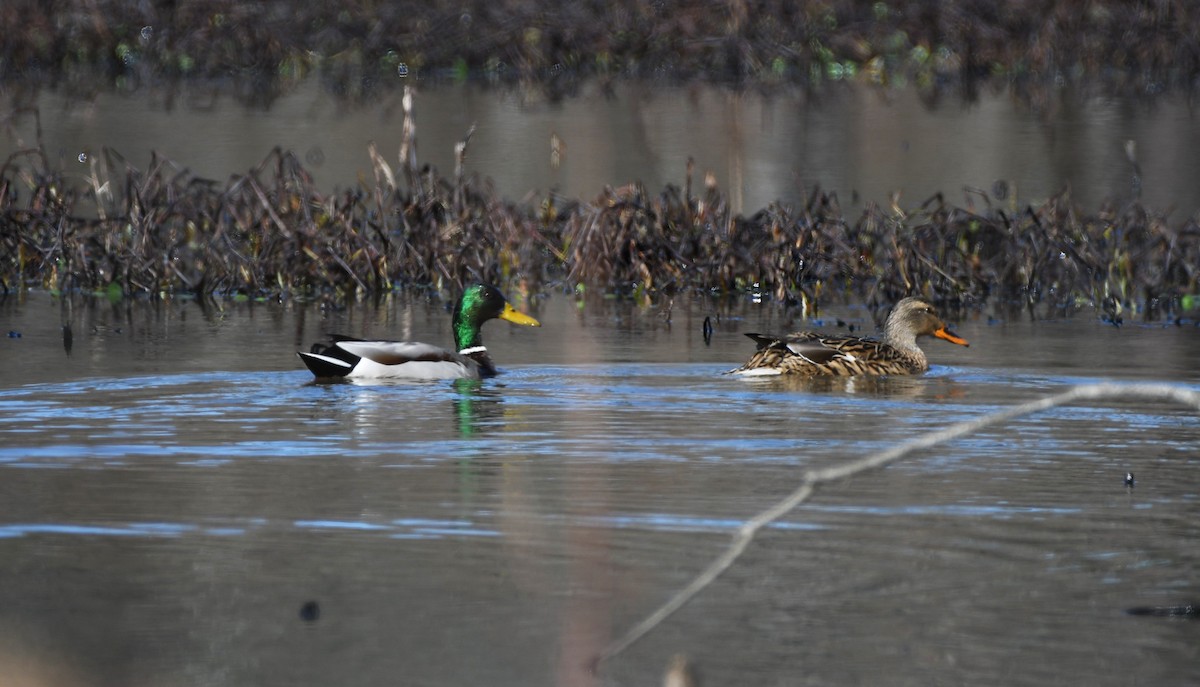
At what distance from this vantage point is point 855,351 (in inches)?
463

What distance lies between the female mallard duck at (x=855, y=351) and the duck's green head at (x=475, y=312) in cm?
153

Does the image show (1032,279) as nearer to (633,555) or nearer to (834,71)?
(633,555)

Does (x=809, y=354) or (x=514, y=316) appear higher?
(x=514, y=316)

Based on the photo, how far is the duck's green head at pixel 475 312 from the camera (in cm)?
1223

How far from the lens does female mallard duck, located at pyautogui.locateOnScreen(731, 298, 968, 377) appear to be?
449 inches

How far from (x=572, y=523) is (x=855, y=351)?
4.41 m

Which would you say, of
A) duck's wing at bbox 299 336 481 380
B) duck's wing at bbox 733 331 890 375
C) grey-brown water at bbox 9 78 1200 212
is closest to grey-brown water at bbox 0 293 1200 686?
duck's wing at bbox 299 336 481 380

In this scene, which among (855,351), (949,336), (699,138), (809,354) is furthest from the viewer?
(699,138)

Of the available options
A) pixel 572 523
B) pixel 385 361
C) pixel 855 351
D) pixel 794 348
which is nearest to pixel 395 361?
pixel 385 361

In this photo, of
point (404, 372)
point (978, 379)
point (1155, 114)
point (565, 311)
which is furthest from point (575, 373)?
point (1155, 114)

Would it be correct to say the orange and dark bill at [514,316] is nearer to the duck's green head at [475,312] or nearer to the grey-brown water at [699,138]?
the duck's green head at [475,312]

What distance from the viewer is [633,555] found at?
7141 mm

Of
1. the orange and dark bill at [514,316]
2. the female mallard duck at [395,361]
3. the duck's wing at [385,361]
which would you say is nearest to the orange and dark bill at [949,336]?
the orange and dark bill at [514,316]

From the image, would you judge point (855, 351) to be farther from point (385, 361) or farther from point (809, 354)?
point (385, 361)
